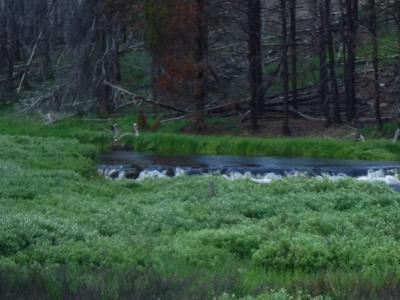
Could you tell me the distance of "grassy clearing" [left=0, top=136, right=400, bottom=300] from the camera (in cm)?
951

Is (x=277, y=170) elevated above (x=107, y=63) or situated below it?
below

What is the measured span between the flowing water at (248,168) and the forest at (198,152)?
0.09 m

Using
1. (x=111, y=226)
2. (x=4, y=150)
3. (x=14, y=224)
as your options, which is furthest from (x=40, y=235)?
(x=4, y=150)

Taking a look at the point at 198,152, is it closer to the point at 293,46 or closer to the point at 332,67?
the point at 332,67

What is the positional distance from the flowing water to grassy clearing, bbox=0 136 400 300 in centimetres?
518

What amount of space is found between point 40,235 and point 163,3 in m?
28.8

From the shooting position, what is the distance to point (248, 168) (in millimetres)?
28344

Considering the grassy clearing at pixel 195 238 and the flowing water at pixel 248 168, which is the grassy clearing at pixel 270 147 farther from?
the grassy clearing at pixel 195 238

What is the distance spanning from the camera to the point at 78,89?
4288 cm

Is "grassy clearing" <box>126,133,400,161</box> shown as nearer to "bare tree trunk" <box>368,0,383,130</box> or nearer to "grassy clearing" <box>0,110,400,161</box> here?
"grassy clearing" <box>0,110,400,161</box>

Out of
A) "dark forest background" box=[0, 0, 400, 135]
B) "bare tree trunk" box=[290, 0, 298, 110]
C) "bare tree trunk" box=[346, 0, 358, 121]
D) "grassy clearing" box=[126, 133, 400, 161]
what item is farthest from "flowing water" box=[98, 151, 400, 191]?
"bare tree trunk" box=[290, 0, 298, 110]

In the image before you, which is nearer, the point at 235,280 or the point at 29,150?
the point at 235,280

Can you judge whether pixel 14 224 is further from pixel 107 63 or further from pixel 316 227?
pixel 107 63

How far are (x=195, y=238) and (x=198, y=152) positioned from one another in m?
21.7
